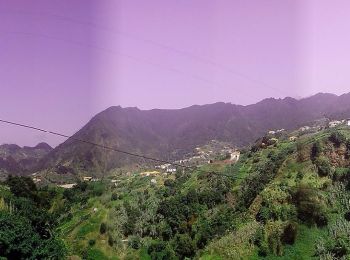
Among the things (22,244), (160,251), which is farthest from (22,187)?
(22,244)

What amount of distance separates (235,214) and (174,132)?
546 feet

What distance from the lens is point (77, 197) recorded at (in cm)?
4850

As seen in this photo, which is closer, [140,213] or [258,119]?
[140,213]

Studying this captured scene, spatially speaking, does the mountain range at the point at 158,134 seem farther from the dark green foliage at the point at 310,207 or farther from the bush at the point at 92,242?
the dark green foliage at the point at 310,207

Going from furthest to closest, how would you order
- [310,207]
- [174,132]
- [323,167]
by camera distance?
[174,132], [323,167], [310,207]

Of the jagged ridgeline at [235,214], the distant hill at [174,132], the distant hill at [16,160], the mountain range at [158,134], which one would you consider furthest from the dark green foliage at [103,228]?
the distant hill at [16,160]

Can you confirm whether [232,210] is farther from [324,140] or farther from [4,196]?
[4,196]

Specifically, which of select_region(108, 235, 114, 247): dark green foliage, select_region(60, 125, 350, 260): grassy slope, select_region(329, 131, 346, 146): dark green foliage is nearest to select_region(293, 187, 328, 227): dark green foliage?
select_region(60, 125, 350, 260): grassy slope

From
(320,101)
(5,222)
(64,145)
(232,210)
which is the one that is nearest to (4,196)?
(5,222)

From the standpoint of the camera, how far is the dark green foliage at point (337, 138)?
89.4 feet

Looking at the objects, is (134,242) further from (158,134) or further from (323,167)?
(158,134)

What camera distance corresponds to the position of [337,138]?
27531 millimetres

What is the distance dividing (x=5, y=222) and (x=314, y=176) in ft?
59.3

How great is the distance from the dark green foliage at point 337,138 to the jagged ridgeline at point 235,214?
0.06 m
